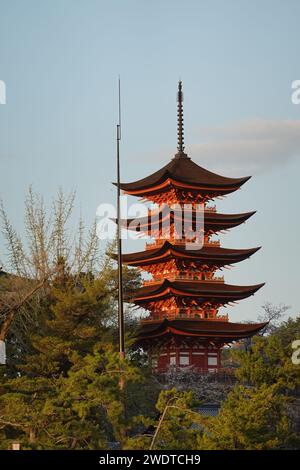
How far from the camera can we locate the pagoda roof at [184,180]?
6438 centimetres

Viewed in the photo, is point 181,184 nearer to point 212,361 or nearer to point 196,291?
point 196,291

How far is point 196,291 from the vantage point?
204 ft

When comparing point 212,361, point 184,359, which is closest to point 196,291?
point 184,359

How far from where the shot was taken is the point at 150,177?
67.2 meters

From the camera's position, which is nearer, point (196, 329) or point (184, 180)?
point (196, 329)

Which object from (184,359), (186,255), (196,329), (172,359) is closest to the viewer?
(196,329)

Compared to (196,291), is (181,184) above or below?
above

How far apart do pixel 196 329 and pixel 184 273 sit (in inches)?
167

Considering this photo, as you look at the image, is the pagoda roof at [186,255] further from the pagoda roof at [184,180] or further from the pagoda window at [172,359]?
the pagoda window at [172,359]

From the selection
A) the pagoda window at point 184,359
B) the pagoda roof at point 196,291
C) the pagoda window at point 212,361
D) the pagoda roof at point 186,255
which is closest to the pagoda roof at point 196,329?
the pagoda window at point 212,361

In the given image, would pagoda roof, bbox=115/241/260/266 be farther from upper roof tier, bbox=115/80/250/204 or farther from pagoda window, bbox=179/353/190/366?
pagoda window, bbox=179/353/190/366

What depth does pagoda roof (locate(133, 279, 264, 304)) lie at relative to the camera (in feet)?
204

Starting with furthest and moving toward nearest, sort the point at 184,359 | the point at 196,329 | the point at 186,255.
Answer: the point at 186,255 < the point at 184,359 < the point at 196,329
